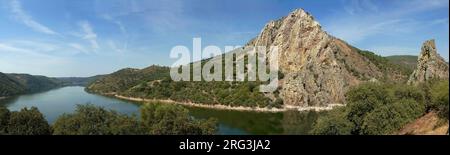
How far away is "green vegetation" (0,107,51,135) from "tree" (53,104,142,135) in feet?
4.57

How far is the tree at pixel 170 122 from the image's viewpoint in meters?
30.9

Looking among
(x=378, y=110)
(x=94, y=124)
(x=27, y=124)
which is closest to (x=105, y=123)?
(x=94, y=124)

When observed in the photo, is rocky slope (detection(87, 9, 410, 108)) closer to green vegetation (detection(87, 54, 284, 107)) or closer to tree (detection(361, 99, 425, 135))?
green vegetation (detection(87, 54, 284, 107))

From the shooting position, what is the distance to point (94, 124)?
99.0 ft

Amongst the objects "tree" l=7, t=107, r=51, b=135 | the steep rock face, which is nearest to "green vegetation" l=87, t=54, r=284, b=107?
the steep rock face

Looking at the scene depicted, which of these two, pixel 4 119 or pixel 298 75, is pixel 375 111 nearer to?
pixel 4 119

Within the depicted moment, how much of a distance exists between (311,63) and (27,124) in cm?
8197

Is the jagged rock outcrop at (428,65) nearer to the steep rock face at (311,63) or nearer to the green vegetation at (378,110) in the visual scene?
the green vegetation at (378,110)

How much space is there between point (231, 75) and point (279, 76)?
1323 cm

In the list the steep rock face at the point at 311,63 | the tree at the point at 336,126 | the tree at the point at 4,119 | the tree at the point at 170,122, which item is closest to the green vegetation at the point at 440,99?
the tree at the point at 336,126

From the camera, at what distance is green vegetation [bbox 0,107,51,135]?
105 ft

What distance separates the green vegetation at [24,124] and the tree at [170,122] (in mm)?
7759
